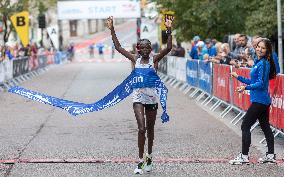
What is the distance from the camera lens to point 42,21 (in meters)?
Answer: 54.6

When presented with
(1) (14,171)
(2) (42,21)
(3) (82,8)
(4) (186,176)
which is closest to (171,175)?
(4) (186,176)

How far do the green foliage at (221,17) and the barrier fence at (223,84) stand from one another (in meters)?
4.27

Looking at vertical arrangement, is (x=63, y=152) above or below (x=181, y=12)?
below

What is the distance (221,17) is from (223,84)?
17.3 metres

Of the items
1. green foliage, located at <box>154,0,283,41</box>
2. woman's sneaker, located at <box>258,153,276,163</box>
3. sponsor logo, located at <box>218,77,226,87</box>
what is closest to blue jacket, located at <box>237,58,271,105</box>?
woman's sneaker, located at <box>258,153,276,163</box>

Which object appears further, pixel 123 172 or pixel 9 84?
pixel 9 84

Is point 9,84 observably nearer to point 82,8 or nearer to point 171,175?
point 171,175

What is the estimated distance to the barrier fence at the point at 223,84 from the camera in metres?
12.5

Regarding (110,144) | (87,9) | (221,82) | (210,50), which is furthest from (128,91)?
(87,9)

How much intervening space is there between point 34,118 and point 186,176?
8.50m

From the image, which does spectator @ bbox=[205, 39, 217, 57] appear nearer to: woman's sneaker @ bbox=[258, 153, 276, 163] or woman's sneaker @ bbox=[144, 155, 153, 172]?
woman's sneaker @ bbox=[258, 153, 276, 163]

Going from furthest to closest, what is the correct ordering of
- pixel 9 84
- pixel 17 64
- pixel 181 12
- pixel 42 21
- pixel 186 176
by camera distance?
1. pixel 42 21
2. pixel 181 12
3. pixel 17 64
4. pixel 9 84
5. pixel 186 176

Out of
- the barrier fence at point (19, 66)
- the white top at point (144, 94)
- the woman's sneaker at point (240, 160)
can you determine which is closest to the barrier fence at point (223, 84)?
the woman's sneaker at point (240, 160)

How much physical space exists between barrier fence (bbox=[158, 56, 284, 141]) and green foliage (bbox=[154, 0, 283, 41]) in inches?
168
